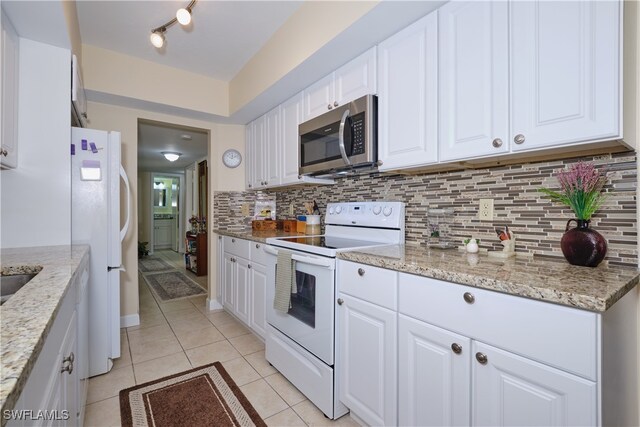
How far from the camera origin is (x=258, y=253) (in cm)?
240

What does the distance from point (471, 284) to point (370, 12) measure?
4.46 ft

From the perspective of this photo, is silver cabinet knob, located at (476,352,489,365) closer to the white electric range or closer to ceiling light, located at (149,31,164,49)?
the white electric range

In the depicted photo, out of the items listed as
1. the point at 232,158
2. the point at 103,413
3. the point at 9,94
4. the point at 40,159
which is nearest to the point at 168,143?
the point at 232,158

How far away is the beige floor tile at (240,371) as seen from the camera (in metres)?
1.94

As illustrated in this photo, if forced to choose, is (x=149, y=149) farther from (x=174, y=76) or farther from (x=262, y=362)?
(x=262, y=362)

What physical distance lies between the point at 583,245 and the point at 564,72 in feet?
2.10

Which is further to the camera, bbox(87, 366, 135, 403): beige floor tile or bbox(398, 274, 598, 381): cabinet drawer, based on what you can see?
bbox(87, 366, 135, 403): beige floor tile

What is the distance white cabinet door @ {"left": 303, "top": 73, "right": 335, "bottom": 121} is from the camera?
6.96ft

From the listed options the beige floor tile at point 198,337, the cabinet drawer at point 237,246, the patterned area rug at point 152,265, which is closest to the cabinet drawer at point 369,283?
the cabinet drawer at point 237,246

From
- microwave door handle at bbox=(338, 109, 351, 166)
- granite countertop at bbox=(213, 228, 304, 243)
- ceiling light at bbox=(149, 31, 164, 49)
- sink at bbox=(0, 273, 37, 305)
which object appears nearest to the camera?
sink at bbox=(0, 273, 37, 305)

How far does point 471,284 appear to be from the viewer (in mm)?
1020

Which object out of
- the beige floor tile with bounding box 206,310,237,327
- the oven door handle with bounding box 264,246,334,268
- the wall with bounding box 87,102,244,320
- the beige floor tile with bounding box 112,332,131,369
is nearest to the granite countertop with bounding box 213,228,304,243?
the wall with bounding box 87,102,244,320

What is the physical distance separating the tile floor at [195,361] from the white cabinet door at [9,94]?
4.74ft

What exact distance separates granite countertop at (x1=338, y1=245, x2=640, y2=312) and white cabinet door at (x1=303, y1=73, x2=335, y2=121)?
3.94 ft
